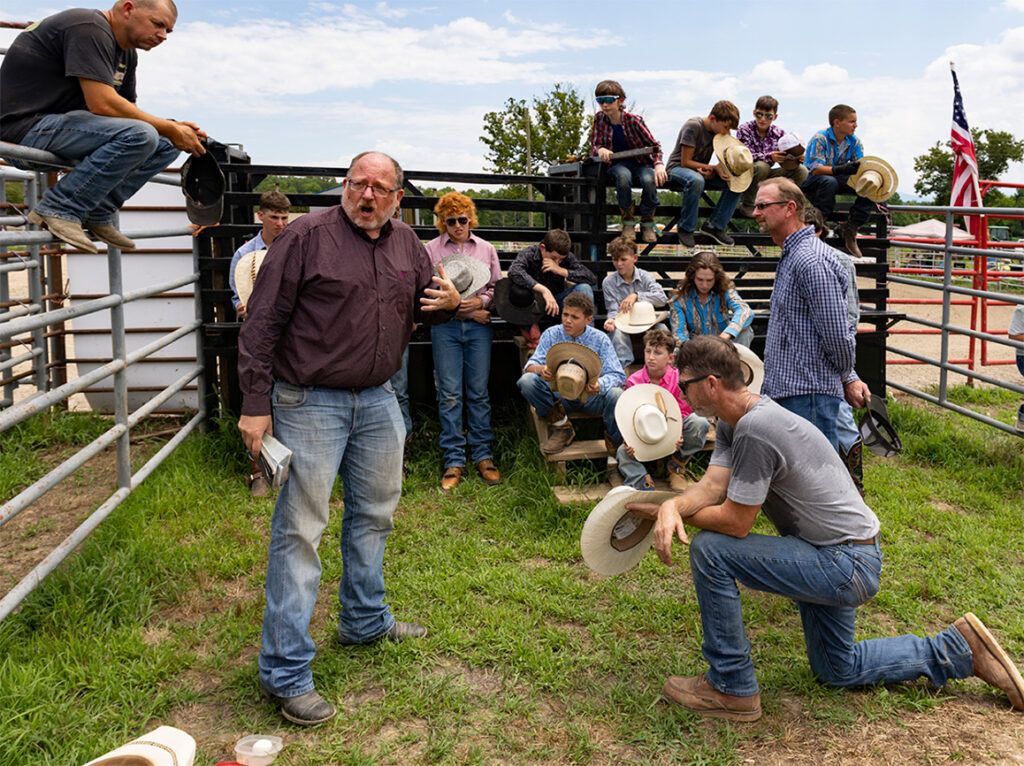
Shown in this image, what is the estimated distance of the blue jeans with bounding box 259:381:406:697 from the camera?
11.6 feet

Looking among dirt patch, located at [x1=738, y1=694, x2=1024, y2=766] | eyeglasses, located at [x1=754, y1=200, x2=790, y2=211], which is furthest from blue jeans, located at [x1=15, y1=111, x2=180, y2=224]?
dirt patch, located at [x1=738, y1=694, x2=1024, y2=766]

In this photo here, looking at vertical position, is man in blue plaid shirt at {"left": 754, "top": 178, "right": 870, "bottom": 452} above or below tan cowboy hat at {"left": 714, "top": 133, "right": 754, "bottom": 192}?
below

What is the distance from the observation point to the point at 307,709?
11.5ft

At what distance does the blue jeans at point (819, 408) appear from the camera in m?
4.46

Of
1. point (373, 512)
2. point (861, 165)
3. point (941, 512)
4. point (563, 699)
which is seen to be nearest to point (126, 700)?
point (373, 512)

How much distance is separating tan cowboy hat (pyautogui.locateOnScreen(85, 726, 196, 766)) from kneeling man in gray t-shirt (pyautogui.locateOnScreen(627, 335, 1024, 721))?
188cm

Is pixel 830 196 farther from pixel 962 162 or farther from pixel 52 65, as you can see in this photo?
pixel 52 65

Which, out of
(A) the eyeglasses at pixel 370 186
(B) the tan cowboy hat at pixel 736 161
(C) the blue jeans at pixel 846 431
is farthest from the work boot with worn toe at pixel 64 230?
(B) the tan cowboy hat at pixel 736 161

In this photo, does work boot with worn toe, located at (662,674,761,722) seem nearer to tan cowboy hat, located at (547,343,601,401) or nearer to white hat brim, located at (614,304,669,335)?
tan cowboy hat, located at (547,343,601,401)

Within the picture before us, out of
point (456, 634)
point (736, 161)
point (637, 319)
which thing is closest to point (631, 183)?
point (736, 161)

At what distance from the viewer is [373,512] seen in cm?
391

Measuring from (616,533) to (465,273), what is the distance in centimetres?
308

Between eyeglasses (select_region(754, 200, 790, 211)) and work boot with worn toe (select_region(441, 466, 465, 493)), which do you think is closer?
eyeglasses (select_region(754, 200, 790, 211))

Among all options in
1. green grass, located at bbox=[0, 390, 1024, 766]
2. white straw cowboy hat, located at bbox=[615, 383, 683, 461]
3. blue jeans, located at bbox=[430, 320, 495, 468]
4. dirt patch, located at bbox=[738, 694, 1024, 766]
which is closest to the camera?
dirt patch, located at bbox=[738, 694, 1024, 766]
